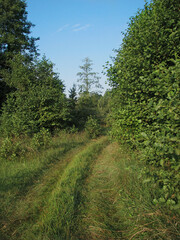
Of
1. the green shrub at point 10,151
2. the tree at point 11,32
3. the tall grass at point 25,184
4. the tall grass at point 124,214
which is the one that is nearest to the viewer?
the tall grass at point 124,214

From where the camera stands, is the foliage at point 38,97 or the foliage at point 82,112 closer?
the foliage at point 38,97

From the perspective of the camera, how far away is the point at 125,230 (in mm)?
2459

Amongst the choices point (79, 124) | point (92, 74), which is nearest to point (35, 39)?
point (79, 124)

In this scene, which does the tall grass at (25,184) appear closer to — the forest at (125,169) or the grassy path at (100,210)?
the forest at (125,169)

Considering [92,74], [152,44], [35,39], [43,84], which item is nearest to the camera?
[152,44]

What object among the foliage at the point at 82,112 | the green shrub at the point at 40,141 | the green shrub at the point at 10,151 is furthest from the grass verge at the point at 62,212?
the foliage at the point at 82,112

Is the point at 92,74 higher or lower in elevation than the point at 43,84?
higher

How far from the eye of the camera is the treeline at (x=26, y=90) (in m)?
9.22

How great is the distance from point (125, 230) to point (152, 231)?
0.48 meters

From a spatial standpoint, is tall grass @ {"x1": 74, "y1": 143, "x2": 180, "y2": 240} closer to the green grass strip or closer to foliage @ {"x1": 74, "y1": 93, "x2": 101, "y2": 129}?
the green grass strip

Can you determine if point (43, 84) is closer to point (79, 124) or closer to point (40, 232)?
point (79, 124)

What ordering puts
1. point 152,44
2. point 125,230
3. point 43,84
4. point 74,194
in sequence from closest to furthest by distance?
point 125,230
point 74,194
point 152,44
point 43,84

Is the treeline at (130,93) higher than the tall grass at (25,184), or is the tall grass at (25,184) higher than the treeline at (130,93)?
the treeline at (130,93)

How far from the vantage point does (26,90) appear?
480 inches
